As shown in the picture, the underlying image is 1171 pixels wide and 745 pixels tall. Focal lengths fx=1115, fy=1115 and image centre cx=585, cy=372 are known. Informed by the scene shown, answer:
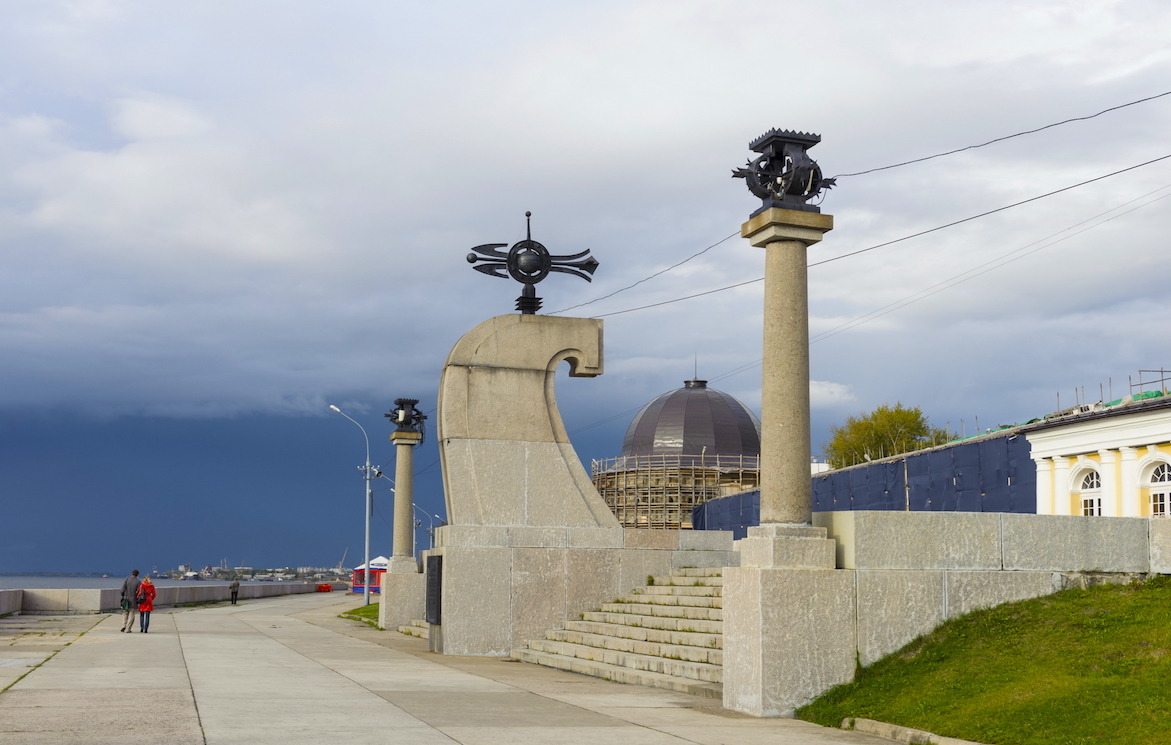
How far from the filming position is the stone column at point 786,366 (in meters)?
12.4

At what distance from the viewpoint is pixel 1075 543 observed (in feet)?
42.5

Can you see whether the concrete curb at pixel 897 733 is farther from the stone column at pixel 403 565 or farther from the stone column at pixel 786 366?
the stone column at pixel 403 565

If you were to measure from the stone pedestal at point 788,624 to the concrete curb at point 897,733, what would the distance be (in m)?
0.92

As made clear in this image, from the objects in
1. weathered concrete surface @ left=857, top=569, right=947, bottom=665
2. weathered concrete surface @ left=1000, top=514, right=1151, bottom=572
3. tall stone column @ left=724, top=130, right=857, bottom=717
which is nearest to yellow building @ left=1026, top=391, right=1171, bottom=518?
weathered concrete surface @ left=1000, top=514, right=1151, bottom=572

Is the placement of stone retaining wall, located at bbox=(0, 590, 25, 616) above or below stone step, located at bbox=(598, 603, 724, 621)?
below

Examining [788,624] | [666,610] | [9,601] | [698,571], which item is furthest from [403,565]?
[788,624]

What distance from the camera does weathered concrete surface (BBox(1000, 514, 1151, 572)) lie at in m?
12.8

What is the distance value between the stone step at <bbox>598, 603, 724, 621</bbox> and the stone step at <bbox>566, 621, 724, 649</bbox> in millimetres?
417

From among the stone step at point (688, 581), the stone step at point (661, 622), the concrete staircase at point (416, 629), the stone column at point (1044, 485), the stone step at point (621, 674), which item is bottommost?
the concrete staircase at point (416, 629)

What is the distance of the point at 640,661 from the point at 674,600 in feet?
9.15

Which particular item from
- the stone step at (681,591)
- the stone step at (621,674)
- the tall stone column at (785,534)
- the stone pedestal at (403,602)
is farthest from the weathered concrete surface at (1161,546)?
the stone pedestal at (403,602)

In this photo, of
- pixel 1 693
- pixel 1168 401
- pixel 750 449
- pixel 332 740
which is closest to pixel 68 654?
pixel 1 693

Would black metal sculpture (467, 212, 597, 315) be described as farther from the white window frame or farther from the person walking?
the white window frame

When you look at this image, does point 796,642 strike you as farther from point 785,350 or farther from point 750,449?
point 750,449
